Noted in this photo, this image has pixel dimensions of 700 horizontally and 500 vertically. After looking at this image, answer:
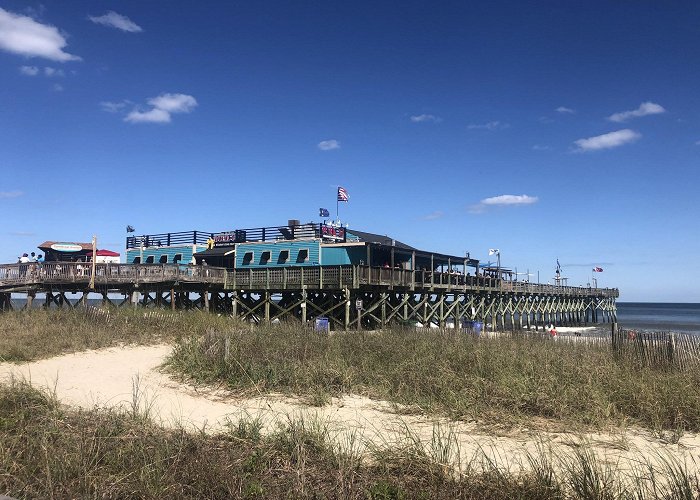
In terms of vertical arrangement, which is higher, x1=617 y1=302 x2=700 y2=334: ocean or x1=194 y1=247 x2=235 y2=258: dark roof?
x1=194 y1=247 x2=235 y2=258: dark roof

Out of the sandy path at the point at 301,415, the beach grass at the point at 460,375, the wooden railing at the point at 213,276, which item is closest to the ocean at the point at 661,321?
the wooden railing at the point at 213,276

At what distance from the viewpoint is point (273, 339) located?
613 inches

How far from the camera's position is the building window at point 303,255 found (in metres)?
32.7

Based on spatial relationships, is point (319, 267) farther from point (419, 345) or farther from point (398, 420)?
point (398, 420)

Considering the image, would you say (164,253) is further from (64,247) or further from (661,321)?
(661,321)

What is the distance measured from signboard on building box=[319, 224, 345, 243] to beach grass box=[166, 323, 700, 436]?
1680 cm

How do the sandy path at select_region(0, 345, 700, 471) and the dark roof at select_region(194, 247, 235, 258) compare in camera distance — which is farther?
the dark roof at select_region(194, 247, 235, 258)

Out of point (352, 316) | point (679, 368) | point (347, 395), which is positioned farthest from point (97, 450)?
point (352, 316)

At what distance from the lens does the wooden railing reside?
91.9 feet

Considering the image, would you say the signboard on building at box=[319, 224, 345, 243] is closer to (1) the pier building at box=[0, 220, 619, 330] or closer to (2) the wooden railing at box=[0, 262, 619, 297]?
(1) the pier building at box=[0, 220, 619, 330]

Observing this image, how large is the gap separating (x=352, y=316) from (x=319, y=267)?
3939mm

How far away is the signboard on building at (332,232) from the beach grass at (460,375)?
661 inches

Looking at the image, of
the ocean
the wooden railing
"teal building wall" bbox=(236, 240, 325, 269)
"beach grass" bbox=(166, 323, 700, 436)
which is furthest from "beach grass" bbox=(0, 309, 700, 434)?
the ocean

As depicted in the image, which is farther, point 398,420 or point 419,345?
point 419,345
